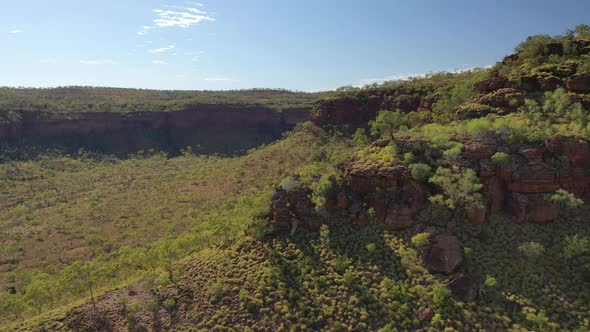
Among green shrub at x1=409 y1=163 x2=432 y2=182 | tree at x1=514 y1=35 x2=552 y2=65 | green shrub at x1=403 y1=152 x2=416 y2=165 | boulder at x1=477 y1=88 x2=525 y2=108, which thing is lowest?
green shrub at x1=409 y1=163 x2=432 y2=182

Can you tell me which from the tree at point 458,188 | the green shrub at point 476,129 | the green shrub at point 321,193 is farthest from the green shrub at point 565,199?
the green shrub at point 321,193

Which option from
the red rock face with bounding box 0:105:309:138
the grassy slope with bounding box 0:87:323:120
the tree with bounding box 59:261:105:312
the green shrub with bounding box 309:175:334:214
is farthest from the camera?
the red rock face with bounding box 0:105:309:138

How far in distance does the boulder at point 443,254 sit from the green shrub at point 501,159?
8126 millimetres

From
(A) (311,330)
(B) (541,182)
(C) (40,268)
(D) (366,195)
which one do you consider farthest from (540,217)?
(C) (40,268)

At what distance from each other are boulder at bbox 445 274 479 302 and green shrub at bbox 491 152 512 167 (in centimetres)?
1100

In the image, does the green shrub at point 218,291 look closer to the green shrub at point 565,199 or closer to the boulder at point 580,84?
the green shrub at point 565,199

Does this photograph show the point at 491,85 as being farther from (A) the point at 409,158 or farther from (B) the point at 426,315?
(B) the point at 426,315

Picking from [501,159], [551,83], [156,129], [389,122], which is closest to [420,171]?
[501,159]

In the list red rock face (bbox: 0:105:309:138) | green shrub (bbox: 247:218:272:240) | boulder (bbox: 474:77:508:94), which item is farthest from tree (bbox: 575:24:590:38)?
red rock face (bbox: 0:105:309:138)

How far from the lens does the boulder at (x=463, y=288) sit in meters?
28.6

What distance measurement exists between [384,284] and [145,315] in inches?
794

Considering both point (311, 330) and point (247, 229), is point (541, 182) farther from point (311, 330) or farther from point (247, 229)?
point (247, 229)

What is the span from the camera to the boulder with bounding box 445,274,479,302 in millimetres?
28609

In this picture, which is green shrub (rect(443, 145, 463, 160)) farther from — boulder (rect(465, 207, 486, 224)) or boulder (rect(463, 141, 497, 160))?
boulder (rect(465, 207, 486, 224))
